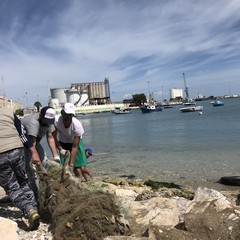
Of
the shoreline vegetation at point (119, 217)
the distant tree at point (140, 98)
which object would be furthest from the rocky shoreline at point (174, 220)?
the distant tree at point (140, 98)

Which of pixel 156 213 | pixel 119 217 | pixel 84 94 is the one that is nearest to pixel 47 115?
pixel 119 217

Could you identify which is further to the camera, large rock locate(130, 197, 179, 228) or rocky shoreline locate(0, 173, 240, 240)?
large rock locate(130, 197, 179, 228)

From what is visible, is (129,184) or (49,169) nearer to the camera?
(49,169)

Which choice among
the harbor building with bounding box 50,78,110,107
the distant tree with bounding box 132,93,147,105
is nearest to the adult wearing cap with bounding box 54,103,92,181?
the harbor building with bounding box 50,78,110,107

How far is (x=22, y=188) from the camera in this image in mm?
4930

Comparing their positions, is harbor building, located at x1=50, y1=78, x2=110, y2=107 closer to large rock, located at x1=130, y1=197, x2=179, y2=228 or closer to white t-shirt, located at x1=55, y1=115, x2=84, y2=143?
white t-shirt, located at x1=55, y1=115, x2=84, y2=143

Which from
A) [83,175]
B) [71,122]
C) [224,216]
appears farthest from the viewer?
[83,175]

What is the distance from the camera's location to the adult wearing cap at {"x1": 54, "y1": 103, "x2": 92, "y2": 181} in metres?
6.42

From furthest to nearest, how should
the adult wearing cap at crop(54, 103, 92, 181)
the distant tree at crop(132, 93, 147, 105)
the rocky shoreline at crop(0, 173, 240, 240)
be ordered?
the distant tree at crop(132, 93, 147, 105)
the adult wearing cap at crop(54, 103, 92, 181)
the rocky shoreline at crop(0, 173, 240, 240)

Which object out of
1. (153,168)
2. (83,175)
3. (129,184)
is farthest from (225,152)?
(83,175)

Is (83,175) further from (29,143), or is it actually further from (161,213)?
(161,213)

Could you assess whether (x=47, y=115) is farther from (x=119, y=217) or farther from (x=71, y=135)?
(x=119, y=217)

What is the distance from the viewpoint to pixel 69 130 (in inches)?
269

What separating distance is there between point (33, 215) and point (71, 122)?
2.47 metres
